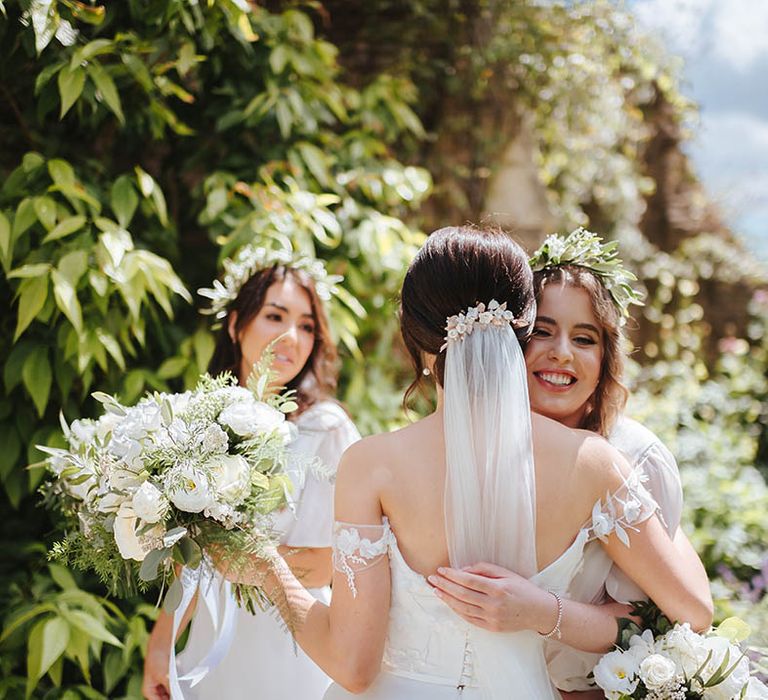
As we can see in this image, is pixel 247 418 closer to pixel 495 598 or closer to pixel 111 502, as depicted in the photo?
pixel 111 502

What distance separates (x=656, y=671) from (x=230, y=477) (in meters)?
1.02

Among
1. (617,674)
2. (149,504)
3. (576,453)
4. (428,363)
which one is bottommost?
(617,674)

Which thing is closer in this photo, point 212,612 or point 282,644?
point 212,612

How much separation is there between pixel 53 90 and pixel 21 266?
2.37 ft

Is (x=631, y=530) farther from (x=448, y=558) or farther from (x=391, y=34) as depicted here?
(x=391, y=34)

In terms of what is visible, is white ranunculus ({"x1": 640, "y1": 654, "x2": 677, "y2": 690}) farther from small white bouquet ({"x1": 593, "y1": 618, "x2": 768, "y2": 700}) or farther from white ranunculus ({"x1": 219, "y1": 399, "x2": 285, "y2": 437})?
white ranunculus ({"x1": 219, "y1": 399, "x2": 285, "y2": 437})

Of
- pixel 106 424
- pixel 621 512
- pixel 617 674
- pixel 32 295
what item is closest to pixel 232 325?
pixel 32 295

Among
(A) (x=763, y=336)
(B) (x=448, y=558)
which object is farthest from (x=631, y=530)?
(A) (x=763, y=336)

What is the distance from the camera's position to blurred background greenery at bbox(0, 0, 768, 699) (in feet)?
9.76

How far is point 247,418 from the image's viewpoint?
1872 millimetres

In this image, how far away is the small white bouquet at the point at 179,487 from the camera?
174 centimetres

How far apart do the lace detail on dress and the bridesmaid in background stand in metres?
0.92

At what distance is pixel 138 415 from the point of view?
1.87 m

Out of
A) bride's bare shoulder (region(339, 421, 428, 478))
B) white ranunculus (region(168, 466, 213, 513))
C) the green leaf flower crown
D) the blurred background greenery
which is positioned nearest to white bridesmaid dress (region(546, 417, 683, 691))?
the green leaf flower crown
